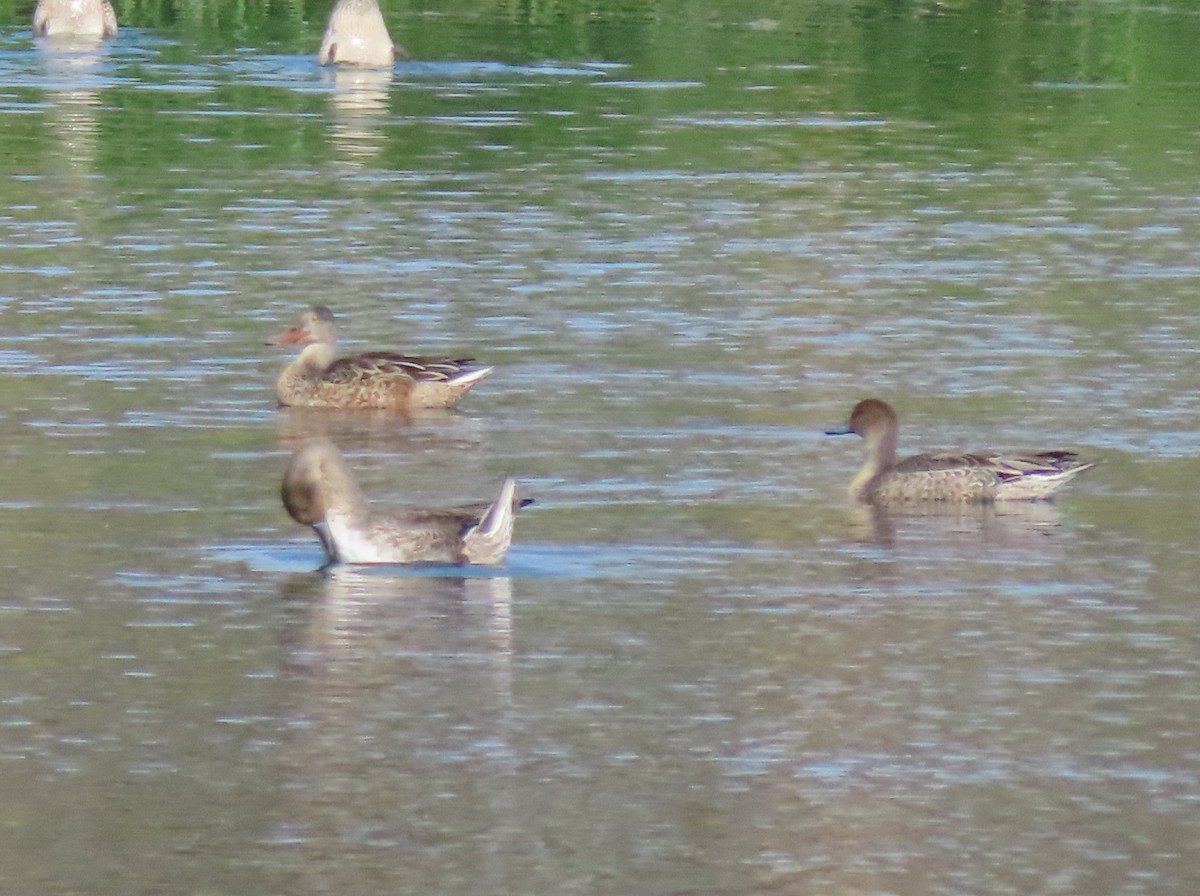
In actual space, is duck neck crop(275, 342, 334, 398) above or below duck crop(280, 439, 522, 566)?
below

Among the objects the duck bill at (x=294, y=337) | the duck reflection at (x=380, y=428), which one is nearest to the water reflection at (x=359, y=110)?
the duck bill at (x=294, y=337)

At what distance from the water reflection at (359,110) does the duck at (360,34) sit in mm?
125

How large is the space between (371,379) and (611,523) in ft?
12.2

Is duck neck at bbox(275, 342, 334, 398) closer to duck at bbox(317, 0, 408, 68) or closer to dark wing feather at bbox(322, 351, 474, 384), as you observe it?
dark wing feather at bbox(322, 351, 474, 384)

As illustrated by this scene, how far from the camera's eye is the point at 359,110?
108 ft

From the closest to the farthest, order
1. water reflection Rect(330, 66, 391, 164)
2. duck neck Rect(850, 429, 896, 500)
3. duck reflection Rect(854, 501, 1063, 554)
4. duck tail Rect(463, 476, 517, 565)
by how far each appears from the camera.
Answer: duck tail Rect(463, 476, 517, 565) → duck reflection Rect(854, 501, 1063, 554) → duck neck Rect(850, 429, 896, 500) → water reflection Rect(330, 66, 391, 164)

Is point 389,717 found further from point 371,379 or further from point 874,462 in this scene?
point 371,379

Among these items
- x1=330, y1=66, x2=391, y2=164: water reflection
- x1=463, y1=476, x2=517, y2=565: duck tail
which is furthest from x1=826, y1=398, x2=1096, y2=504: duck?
x1=330, y1=66, x2=391, y2=164: water reflection

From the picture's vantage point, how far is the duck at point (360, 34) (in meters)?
36.4

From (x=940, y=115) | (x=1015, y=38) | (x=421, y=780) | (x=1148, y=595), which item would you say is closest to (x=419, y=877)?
(x=421, y=780)

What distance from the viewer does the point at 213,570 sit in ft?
41.4

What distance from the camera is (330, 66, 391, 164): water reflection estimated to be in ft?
96.3

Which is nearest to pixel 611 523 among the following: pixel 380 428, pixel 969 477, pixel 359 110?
pixel 969 477

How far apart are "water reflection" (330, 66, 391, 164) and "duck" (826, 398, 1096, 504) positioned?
565 inches
